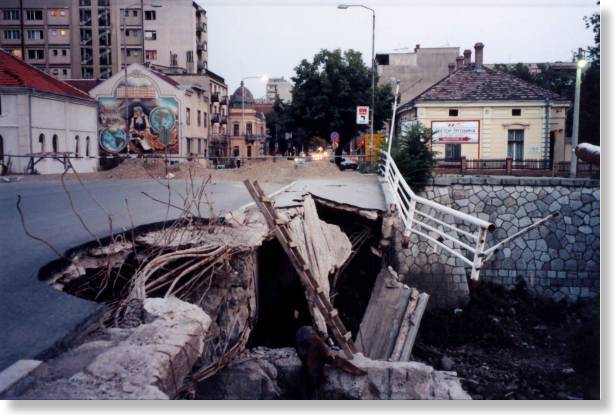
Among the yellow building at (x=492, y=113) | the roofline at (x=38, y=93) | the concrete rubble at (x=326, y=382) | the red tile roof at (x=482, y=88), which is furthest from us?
the red tile roof at (x=482, y=88)

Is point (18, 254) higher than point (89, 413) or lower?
higher

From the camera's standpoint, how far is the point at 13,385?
2.18 m

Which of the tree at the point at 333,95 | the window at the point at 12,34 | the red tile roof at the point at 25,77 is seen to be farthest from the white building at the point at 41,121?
the tree at the point at 333,95

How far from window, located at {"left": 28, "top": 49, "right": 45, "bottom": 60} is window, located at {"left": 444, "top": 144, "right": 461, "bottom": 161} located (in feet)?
20.4

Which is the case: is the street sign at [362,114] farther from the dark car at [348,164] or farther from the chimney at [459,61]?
the dark car at [348,164]

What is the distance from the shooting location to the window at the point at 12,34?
4.30 m

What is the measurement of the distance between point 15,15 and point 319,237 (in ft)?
11.0

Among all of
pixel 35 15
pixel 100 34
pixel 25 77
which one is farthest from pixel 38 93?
pixel 100 34

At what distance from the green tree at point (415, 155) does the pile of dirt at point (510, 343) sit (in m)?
2.46

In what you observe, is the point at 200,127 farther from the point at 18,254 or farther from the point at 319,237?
the point at 18,254

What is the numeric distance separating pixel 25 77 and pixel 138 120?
4.62 feet

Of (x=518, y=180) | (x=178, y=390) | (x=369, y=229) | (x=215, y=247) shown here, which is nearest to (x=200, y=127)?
(x=215, y=247)

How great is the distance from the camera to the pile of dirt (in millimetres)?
5781

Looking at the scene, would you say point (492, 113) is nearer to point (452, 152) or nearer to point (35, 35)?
point (452, 152)
